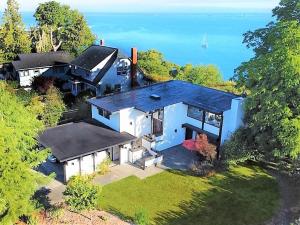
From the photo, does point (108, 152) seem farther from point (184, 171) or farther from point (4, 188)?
point (4, 188)

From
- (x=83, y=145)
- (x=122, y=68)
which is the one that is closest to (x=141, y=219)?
(x=83, y=145)

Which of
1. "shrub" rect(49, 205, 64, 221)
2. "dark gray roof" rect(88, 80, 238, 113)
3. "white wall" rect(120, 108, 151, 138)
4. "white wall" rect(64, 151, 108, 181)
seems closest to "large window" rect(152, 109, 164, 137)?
"white wall" rect(120, 108, 151, 138)

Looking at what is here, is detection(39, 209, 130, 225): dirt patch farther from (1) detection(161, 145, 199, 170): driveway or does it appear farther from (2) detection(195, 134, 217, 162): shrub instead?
(2) detection(195, 134, 217, 162): shrub

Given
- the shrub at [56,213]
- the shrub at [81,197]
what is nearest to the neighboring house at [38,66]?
the shrub at [56,213]

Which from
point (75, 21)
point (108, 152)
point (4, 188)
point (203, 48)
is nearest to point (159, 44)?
point (203, 48)

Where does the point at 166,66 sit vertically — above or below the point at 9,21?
below

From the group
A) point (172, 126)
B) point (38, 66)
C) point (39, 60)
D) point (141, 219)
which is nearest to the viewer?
point (141, 219)

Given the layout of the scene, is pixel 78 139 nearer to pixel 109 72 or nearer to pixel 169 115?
pixel 169 115
